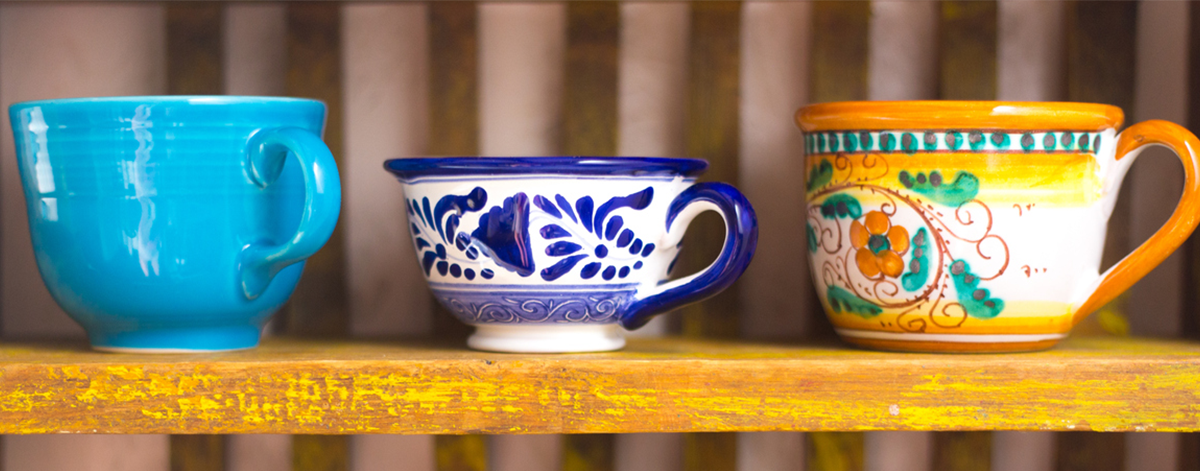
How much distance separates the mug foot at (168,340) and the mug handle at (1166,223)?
0.43 m

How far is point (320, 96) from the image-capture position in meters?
0.58

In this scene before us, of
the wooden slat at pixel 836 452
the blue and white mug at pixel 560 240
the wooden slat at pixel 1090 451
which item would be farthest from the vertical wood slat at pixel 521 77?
the wooden slat at pixel 1090 451

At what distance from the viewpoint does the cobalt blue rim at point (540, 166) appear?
0.42 meters

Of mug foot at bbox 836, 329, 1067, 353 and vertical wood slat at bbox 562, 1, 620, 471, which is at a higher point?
vertical wood slat at bbox 562, 1, 620, 471

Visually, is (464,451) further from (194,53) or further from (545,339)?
(194,53)

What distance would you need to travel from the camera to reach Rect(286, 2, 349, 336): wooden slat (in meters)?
0.58

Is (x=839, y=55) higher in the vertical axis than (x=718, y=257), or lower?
higher

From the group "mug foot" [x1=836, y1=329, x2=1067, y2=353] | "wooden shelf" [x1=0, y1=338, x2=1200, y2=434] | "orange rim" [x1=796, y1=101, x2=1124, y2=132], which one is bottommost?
"wooden shelf" [x1=0, y1=338, x2=1200, y2=434]

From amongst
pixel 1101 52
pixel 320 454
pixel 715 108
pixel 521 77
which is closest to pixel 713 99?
pixel 715 108

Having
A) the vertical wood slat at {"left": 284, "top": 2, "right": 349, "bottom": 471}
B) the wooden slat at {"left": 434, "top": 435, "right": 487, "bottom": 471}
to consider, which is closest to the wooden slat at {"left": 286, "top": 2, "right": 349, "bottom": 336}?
the vertical wood slat at {"left": 284, "top": 2, "right": 349, "bottom": 471}

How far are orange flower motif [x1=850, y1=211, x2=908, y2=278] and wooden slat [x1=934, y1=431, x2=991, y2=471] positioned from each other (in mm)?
211

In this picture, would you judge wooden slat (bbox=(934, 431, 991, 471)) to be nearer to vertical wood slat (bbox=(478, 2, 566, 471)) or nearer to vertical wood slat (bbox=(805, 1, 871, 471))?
vertical wood slat (bbox=(805, 1, 871, 471))

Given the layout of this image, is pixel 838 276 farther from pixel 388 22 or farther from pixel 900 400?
pixel 388 22

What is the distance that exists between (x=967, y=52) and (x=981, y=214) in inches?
7.5
